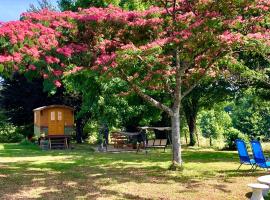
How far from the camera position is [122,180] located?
13578 millimetres

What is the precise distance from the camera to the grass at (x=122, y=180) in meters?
11.2

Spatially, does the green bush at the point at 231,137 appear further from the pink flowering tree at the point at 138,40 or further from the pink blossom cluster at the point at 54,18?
the pink blossom cluster at the point at 54,18

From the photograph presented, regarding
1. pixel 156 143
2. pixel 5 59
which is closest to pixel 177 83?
pixel 5 59

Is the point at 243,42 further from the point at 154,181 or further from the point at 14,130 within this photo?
the point at 14,130

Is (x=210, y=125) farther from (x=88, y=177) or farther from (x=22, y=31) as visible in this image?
(x=22, y=31)

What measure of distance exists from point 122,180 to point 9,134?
1111 inches

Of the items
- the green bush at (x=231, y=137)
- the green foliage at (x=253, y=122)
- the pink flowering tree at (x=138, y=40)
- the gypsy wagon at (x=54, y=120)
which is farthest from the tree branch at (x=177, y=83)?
the green foliage at (x=253, y=122)

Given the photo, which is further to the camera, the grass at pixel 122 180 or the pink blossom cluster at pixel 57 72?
the pink blossom cluster at pixel 57 72

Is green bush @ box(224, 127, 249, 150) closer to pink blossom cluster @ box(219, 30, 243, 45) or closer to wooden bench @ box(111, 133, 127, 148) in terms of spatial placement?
wooden bench @ box(111, 133, 127, 148)

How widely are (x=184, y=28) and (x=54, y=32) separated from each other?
4949 millimetres

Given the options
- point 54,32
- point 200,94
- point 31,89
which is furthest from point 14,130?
point 54,32

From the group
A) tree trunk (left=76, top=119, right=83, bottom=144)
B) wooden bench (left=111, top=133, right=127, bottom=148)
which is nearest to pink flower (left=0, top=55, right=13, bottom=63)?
wooden bench (left=111, top=133, right=127, bottom=148)

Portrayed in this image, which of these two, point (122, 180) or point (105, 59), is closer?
point (122, 180)

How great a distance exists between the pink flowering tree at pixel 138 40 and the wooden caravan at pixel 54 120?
16725mm
